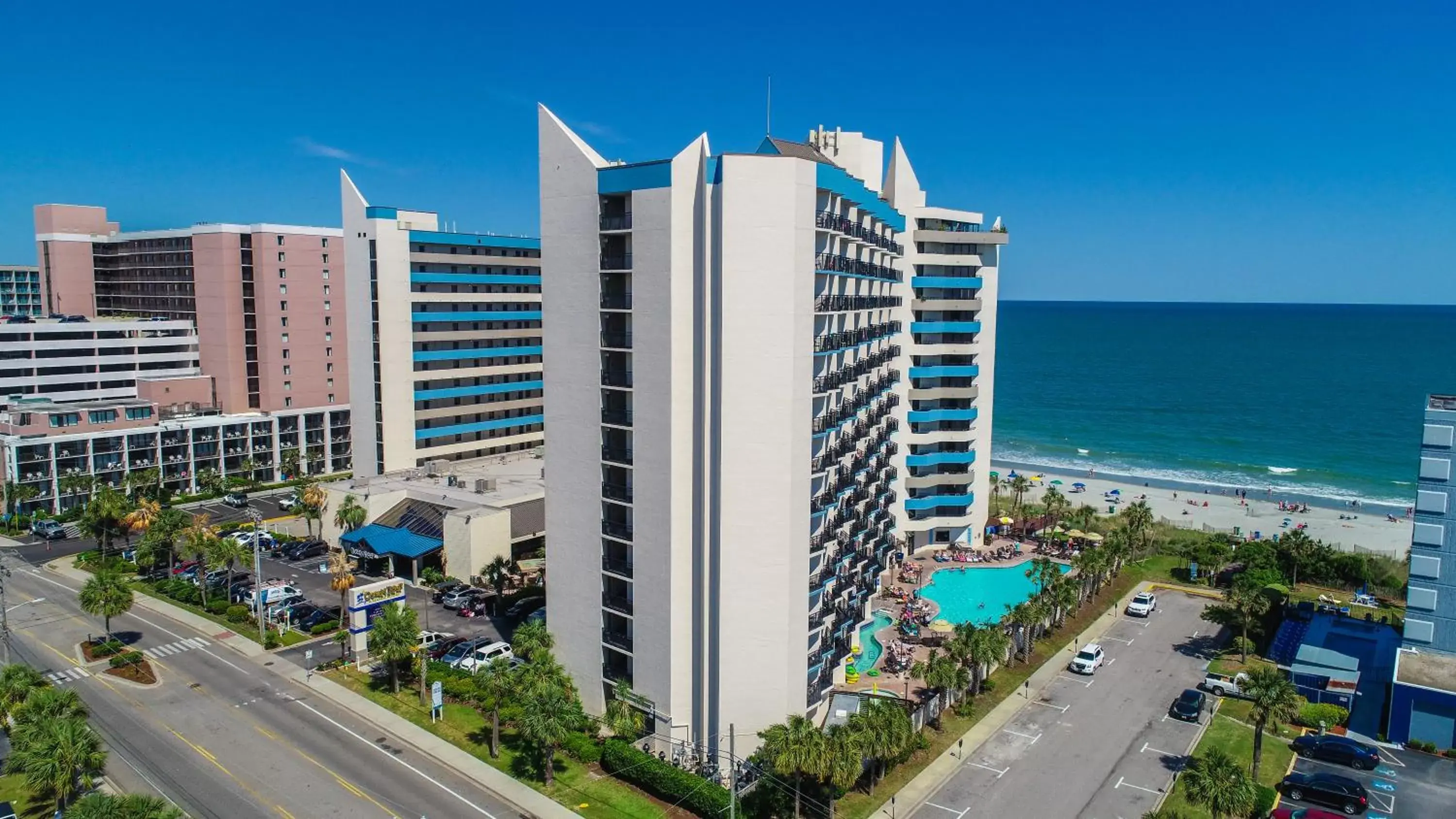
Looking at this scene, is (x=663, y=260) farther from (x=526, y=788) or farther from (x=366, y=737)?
(x=366, y=737)

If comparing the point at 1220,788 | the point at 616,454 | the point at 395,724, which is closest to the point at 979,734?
the point at 1220,788

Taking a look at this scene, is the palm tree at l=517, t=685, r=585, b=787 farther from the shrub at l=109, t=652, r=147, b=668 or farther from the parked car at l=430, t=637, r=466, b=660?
the shrub at l=109, t=652, r=147, b=668

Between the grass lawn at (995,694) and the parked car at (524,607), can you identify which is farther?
the parked car at (524,607)

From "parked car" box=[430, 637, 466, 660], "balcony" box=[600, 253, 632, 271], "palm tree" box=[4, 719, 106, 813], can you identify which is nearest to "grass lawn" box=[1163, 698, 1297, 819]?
"balcony" box=[600, 253, 632, 271]

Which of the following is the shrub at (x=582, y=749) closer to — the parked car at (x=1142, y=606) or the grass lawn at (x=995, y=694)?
the grass lawn at (x=995, y=694)

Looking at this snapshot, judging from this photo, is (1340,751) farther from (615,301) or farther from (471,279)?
(471,279)

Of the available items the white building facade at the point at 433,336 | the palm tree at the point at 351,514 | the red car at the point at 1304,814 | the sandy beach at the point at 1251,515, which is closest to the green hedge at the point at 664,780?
the red car at the point at 1304,814

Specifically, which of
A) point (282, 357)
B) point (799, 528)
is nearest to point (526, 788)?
point (799, 528)
